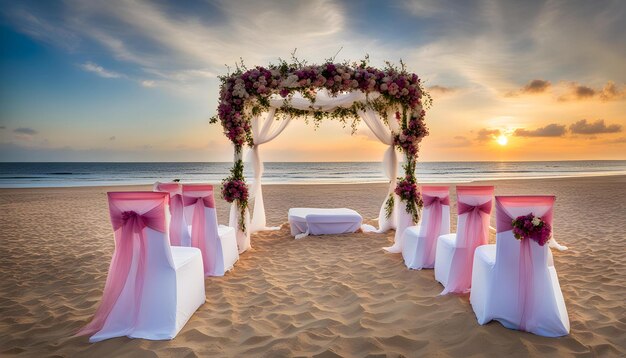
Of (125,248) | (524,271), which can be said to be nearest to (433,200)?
(524,271)

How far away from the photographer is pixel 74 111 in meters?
20.5

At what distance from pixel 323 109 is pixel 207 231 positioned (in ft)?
13.4

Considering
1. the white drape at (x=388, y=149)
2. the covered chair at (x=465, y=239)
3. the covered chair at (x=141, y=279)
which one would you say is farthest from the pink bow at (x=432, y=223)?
the covered chair at (x=141, y=279)

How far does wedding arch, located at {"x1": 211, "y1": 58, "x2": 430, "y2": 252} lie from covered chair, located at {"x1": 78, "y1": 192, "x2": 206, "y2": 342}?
10.4 ft

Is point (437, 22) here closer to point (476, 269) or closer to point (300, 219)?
point (300, 219)

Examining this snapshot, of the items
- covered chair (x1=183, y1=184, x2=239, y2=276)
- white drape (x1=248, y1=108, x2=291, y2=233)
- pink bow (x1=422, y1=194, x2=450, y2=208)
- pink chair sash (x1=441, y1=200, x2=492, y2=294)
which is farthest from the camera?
white drape (x1=248, y1=108, x2=291, y2=233)

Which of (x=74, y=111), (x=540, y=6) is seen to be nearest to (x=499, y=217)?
(x=540, y=6)

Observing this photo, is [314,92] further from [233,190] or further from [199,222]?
[199,222]

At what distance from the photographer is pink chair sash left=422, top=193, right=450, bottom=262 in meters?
4.89

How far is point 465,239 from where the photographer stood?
3.94 m

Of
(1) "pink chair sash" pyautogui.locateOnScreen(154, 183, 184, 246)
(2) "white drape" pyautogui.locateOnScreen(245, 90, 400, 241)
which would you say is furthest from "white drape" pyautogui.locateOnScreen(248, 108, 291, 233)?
(1) "pink chair sash" pyautogui.locateOnScreen(154, 183, 184, 246)

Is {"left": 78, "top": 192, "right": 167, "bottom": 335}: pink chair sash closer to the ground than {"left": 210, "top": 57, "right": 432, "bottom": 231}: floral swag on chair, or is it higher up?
closer to the ground

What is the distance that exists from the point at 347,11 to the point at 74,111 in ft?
68.5

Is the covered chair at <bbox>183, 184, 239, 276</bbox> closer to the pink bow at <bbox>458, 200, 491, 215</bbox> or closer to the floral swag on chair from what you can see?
the floral swag on chair
